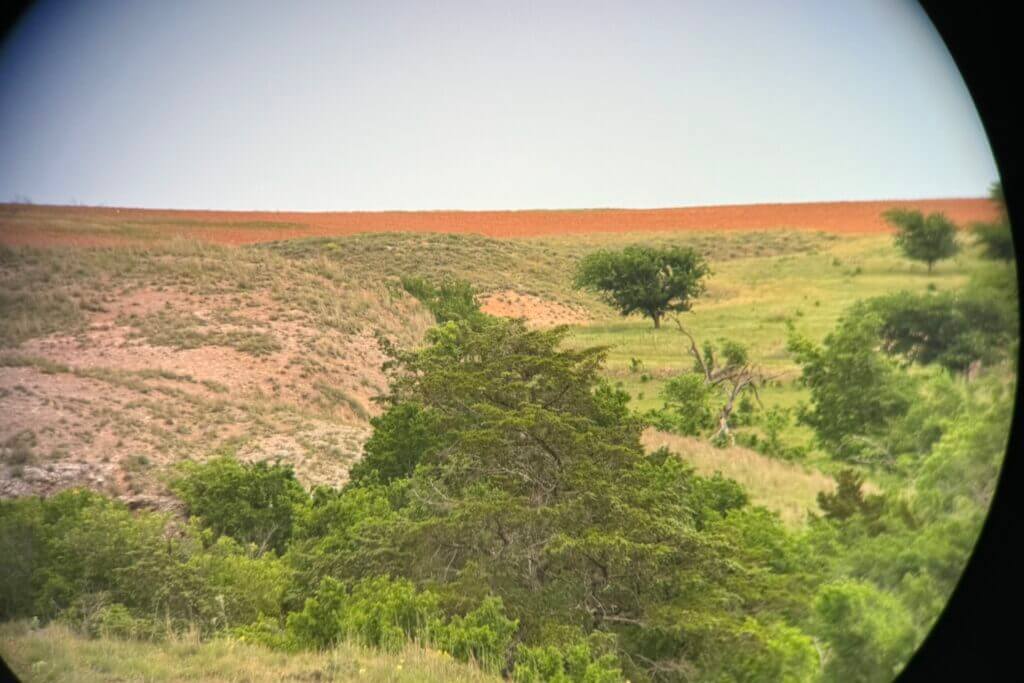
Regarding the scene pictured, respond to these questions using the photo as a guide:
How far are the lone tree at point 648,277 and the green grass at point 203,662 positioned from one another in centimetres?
261

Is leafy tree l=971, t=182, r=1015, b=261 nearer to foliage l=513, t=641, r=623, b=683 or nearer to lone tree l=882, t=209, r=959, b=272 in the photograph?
lone tree l=882, t=209, r=959, b=272

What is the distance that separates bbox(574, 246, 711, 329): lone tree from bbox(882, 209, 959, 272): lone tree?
1255 millimetres

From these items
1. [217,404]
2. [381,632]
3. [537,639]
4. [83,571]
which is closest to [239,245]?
[217,404]

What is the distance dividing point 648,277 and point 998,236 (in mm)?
2232

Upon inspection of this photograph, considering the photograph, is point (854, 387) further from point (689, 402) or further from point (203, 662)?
point (203, 662)

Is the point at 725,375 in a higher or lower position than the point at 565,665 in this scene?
higher

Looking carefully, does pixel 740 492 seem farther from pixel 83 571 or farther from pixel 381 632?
pixel 83 571

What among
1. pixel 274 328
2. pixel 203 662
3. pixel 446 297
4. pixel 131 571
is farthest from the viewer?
pixel 274 328

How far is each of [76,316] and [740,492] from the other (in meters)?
4.65

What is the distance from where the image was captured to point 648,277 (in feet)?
22.7

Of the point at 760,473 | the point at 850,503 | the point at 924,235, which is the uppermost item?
the point at 924,235

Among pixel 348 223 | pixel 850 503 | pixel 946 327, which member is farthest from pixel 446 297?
pixel 946 327

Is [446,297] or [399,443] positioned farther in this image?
[446,297]

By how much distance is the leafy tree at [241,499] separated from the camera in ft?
22.3
